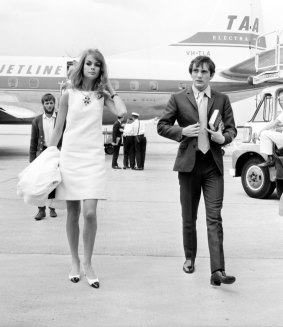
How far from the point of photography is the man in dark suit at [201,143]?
538cm

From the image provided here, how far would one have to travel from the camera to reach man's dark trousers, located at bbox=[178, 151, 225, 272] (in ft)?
17.5

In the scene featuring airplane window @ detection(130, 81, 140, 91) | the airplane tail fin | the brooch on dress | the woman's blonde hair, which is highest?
the airplane tail fin

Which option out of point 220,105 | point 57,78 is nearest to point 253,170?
point 220,105

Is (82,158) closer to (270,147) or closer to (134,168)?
(270,147)

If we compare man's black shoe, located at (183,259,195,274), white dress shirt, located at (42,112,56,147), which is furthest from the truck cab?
man's black shoe, located at (183,259,195,274)

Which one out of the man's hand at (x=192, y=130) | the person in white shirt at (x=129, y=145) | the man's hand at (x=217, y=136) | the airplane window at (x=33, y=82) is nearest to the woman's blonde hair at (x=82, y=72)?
the man's hand at (x=192, y=130)

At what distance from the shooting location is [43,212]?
8734mm

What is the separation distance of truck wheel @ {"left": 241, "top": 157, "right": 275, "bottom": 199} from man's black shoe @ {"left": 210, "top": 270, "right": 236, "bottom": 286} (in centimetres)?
588

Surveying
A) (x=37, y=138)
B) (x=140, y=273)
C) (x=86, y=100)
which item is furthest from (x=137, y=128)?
(x=86, y=100)

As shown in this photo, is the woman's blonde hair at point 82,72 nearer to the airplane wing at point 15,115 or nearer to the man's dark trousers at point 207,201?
the man's dark trousers at point 207,201

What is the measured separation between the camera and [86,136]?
5273 millimetres

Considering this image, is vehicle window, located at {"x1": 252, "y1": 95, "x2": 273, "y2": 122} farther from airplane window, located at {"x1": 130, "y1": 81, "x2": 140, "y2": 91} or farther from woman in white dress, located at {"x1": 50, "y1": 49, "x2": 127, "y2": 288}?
airplane window, located at {"x1": 130, "y1": 81, "x2": 140, "y2": 91}

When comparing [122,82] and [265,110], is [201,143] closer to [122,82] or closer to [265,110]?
[265,110]

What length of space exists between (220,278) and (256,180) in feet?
20.4
